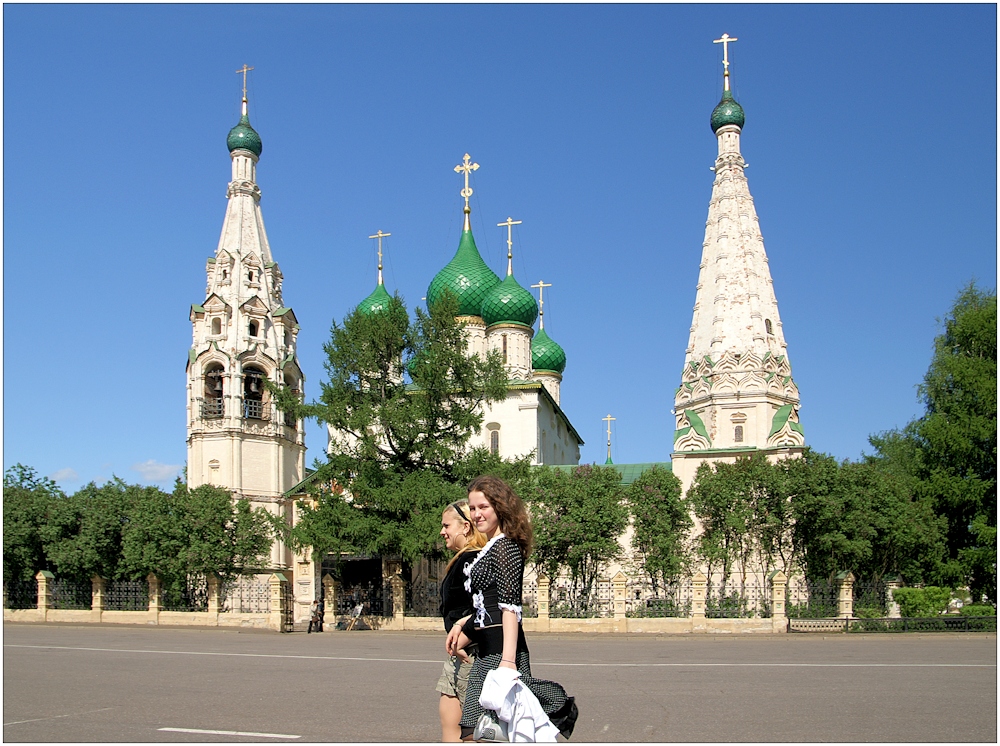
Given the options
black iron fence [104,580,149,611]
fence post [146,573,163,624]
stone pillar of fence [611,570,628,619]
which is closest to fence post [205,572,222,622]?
fence post [146,573,163,624]

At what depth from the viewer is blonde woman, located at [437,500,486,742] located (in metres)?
4.86

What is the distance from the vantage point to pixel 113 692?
388 inches

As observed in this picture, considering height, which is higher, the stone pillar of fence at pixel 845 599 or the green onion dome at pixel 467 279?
the green onion dome at pixel 467 279

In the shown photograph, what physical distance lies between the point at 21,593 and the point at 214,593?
29.6 ft

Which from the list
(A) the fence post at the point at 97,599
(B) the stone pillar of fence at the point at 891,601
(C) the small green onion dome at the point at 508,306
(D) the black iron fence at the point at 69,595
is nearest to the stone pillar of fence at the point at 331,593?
(A) the fence post at the point at 97,599

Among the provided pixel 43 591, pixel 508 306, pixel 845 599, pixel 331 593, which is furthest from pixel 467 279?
pixel 845 599

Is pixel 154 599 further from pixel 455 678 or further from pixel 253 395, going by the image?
pixel 455 678

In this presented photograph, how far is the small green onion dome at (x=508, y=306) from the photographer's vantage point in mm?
44750

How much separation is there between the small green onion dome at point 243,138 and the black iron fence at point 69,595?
20.5 m

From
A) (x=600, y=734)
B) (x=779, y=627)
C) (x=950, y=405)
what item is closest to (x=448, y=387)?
(x=779, y=627)

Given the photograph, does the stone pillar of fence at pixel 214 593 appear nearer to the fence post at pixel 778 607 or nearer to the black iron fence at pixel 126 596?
the black iron fence at pixel 126 596

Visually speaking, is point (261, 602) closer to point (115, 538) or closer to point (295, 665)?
point (115, 538)

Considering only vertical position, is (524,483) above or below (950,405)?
below

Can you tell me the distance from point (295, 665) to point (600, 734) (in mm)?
7045
